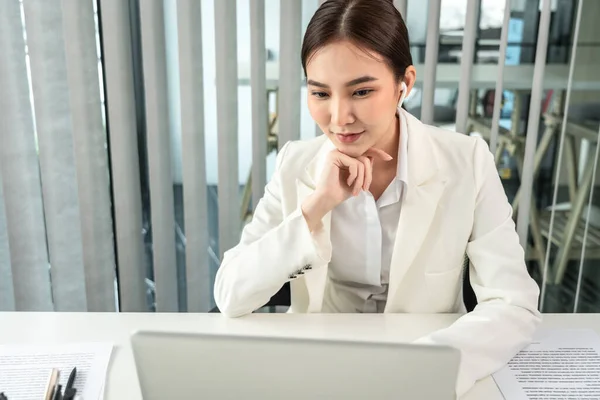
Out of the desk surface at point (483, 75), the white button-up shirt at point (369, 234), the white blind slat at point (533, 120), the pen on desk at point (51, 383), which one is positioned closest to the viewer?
the pen on desk at point (51, 383)

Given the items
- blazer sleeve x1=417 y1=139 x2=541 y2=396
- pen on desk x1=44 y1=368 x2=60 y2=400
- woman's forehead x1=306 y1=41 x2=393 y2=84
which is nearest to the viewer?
pen on desk x1=44 y1=368 x2=60 y2=400

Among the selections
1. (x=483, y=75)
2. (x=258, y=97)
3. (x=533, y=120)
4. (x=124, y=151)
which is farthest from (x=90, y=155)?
(x=533, y=120)

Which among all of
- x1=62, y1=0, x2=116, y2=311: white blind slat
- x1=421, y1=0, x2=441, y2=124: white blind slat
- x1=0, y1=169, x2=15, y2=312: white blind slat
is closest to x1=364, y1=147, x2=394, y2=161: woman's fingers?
x1=421, y1=0, x2=441, y2=124: white blind slat

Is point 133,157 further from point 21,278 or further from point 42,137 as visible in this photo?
point 21,278

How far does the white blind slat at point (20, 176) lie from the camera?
1948 millimetres

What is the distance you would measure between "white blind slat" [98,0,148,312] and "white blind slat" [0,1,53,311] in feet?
0.84

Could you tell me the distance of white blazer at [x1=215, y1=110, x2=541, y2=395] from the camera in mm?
1372

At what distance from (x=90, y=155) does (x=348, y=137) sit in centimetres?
101

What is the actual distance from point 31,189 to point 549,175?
69.3 inches

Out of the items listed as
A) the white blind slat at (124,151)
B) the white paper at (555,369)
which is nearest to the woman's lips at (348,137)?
the white paper at (555,369)

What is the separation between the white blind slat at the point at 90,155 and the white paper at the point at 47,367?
3.05 ft

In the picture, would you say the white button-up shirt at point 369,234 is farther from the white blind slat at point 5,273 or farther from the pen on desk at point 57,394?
the white blind slat at point 5,273

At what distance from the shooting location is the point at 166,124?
206 centimetres

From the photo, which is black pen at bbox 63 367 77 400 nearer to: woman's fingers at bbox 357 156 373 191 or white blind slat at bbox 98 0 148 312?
woman's fingers at bbox 357 156 373 191
